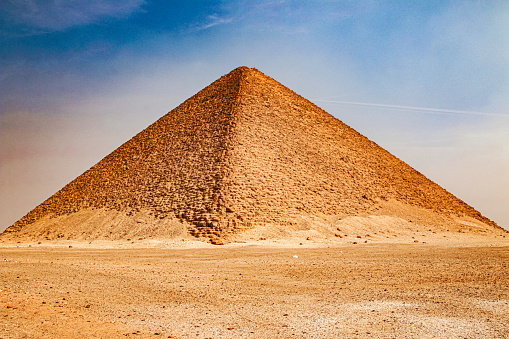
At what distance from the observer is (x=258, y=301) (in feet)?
24.2

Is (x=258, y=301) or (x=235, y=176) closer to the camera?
(x=258, y=301)

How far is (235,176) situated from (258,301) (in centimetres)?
2102

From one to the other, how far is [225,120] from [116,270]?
2331 cm

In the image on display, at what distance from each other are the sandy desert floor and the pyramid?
13038 millimetres

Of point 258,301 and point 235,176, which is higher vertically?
point 235,176

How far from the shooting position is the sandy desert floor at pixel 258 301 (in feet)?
18.3

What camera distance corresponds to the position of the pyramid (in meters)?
26.7

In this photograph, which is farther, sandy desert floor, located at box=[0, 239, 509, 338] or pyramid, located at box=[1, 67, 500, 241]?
pyramid, located at box=[1, 67, 500, 241]

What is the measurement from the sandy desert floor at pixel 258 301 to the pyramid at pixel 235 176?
13.0 meters

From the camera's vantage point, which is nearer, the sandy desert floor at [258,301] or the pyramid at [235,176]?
the sandy desert floor at [258,301]

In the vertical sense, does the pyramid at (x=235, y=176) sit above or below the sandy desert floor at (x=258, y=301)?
above

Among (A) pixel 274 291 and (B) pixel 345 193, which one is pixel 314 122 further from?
(A) pixel 274 291

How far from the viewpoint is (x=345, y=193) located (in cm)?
3155

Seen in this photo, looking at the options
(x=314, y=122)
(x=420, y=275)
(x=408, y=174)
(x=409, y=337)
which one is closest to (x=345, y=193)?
(x=314, y=122)
